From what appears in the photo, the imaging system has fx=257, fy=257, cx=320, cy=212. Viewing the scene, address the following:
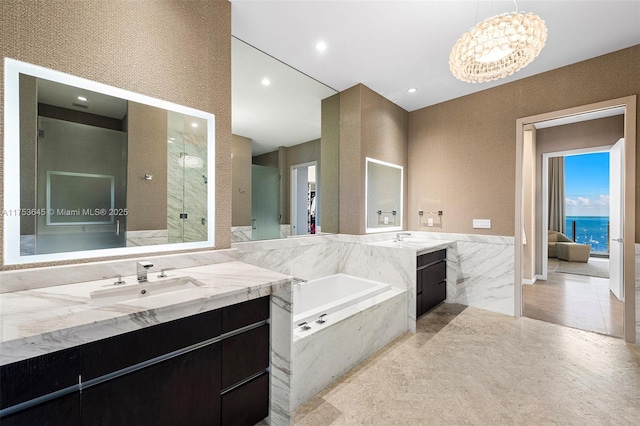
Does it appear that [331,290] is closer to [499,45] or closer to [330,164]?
[330,164]

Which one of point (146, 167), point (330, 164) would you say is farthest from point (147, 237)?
point (330, 164)

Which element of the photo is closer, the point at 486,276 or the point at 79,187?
the point at 79,187

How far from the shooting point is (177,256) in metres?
1.68

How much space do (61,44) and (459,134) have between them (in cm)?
→ 407

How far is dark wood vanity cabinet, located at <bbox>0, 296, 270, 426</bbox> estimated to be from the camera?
0.86m

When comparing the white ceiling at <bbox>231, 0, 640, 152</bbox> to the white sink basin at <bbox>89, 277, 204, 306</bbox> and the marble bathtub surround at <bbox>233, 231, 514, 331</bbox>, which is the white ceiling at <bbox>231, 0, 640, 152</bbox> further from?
the white sink basin at <bbox>89, 277, 204, 306</bbox>

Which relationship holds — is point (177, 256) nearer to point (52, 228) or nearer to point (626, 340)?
point (52, 228)

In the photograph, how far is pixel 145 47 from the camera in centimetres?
160

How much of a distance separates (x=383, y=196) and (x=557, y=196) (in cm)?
684

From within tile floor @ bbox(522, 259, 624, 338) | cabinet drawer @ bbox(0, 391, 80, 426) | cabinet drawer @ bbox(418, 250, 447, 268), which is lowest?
tile floor @ bbox(522, 259, 624, 338)

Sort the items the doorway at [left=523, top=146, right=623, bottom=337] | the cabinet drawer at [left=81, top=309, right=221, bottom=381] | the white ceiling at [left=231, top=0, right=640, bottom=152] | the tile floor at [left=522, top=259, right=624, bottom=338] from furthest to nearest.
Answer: the doorway at [left=523, top=146, right=623, bottom=337] → the tile floor at [left=522, top=259, right=624, bottom=338] → the white ceiling at [left=231, top=0, right=640, bottom=152] → the cabinet drawer at [left=81, top=309, right=221, bottom=381]

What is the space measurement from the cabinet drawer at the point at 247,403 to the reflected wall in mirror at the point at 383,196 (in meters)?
2.30

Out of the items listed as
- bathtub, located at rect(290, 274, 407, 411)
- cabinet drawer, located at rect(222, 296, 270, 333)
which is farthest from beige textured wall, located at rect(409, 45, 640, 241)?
cabinet drawer, located at rect(222, 296, 270, 333)

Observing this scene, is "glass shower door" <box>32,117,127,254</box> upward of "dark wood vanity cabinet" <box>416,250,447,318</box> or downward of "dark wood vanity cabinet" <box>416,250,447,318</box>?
upward
